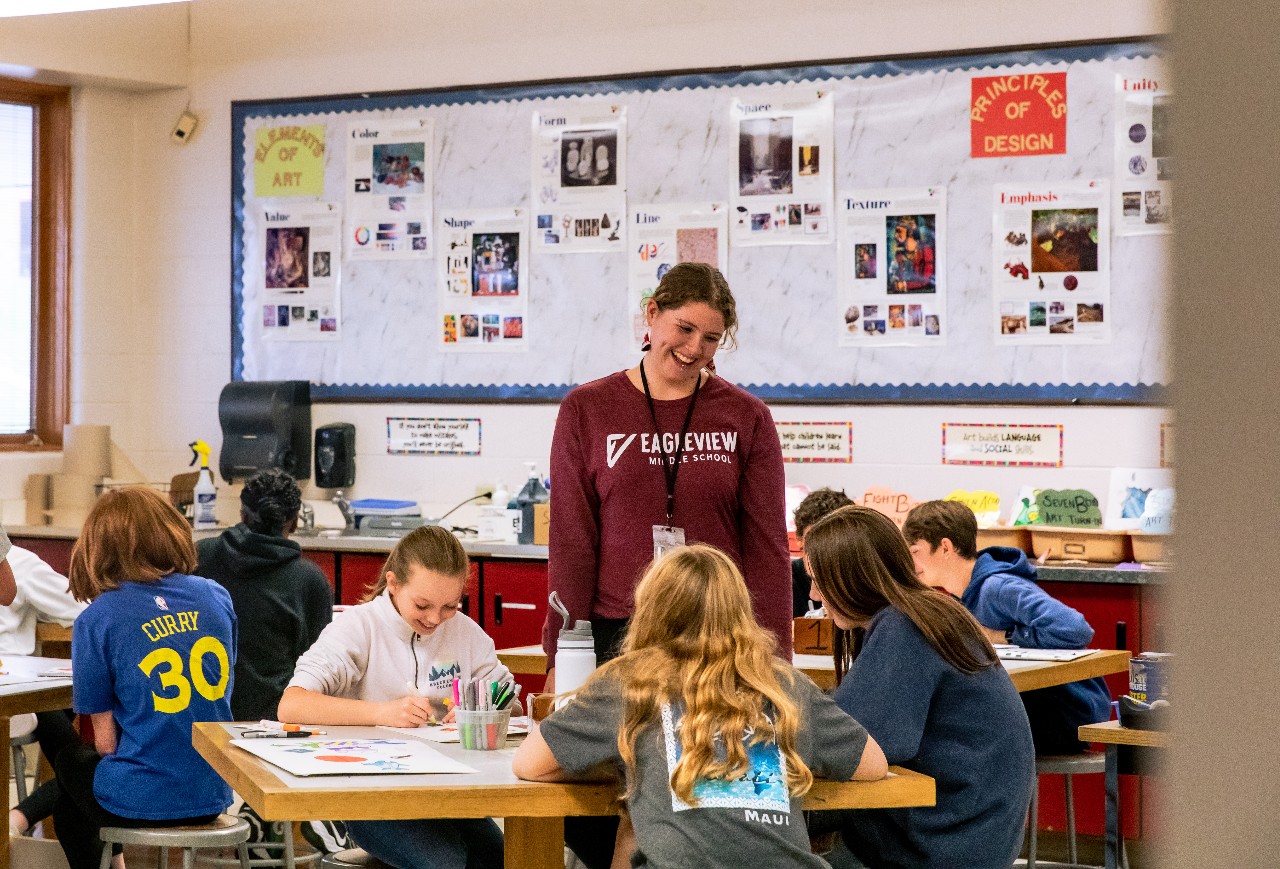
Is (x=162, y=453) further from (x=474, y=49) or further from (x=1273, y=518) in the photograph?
(x=1273, y=518)

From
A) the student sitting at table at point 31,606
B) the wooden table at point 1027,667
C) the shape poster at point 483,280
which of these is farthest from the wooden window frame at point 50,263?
the wooden table at point 1027,667

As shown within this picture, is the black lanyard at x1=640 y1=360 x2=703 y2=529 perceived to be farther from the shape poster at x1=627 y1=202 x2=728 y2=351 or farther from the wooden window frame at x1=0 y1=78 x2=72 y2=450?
the wooden window frame at x1=0 y1=78 x2=72 y2=450

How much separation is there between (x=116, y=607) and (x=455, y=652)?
74cm

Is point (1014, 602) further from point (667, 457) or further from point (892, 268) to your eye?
point (892, 268)

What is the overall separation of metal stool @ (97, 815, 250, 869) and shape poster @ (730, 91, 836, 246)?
10.7 ft

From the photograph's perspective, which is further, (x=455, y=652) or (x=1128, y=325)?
(x=1128, y=325)

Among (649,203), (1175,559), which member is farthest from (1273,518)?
(649,203)

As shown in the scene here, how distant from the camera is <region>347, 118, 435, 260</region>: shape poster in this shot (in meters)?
6.23

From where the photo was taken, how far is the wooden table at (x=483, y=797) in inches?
85.8

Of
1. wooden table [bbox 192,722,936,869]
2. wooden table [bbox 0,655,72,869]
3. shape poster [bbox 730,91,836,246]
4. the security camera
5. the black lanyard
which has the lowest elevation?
wooden table [bbox 0,655,72,869]

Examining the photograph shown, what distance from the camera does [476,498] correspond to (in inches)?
240

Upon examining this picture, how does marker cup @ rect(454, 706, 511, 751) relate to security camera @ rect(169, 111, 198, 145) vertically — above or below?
below

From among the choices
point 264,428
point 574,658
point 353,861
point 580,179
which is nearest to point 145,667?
point 353,861

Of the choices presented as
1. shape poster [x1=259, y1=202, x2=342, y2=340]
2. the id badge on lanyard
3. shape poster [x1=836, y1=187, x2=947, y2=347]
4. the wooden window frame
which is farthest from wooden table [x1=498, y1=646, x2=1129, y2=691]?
the wooden window frame
